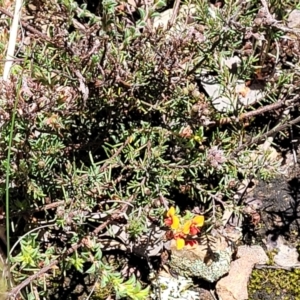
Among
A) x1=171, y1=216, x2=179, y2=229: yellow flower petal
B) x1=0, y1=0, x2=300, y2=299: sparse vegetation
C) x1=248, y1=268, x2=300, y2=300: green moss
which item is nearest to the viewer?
x1=0, y1=0, x2=300, y2=299: sparse vegetation

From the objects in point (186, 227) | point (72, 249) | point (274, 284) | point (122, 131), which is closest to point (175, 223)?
point (186, 227)

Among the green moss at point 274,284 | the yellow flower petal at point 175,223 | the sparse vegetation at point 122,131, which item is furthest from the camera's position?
the green moss at point 274,284

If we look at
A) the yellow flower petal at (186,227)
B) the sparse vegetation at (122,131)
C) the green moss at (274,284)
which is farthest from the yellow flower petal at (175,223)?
the green moss at (274,284)

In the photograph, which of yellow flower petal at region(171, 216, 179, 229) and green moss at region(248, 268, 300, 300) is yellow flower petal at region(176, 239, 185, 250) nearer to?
yellow flower petal at region(171, 216, 179, 229)

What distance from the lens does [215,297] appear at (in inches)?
105

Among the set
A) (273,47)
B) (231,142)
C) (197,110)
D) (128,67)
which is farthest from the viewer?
(273,47)

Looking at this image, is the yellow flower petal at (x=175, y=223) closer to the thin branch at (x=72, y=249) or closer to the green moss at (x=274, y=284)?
the thin branch at (x=72, y=249)

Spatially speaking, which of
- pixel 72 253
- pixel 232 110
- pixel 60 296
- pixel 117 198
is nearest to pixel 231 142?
pixel 232 110

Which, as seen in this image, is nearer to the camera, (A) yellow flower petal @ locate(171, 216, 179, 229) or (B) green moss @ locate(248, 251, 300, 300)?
(A) yellow flower petal @ locate(171, 216, 179, 229)

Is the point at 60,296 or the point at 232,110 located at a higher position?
the point at 232,110

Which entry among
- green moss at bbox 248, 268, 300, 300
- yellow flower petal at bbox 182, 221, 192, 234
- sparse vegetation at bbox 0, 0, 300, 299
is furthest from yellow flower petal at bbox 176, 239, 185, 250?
green moss at bbox 248, 268, 300, 300

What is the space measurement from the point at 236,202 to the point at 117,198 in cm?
59

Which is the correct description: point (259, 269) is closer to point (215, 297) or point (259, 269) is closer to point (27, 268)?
point (215, 297)

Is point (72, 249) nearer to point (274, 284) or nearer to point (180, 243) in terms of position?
point (180, 243)
